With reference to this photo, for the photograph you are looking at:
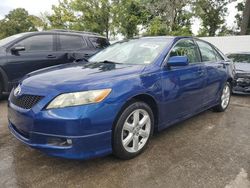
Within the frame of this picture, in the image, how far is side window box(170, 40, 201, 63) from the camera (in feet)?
12.6

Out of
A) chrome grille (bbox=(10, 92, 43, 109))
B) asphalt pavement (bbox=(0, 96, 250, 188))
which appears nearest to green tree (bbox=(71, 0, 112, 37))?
asphalt pavement (bbox=(0, 96, 250, 188))

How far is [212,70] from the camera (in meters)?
4.51

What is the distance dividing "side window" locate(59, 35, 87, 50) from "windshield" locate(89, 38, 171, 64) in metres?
2.43

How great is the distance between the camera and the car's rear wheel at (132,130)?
9.28 feet

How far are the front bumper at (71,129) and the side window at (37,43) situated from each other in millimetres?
3515

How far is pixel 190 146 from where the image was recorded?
3510 millimetres

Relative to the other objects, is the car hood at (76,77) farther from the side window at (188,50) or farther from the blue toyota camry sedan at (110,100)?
the side window at (188,50)

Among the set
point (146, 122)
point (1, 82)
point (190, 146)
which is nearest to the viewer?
point (146, 122)

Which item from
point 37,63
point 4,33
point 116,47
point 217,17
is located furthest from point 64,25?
point 116,47

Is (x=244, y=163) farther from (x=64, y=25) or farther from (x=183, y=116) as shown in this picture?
(x=64, y=25)

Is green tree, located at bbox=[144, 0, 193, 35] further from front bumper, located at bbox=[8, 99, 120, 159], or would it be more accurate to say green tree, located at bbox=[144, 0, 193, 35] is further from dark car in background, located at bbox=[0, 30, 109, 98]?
front bumper, located at bbox=[8, 99, 120, 159]

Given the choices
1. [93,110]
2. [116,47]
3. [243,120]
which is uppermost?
[116,47]

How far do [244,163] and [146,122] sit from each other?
1240mm

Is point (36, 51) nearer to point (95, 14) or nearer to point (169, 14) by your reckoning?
point (169, 14)
